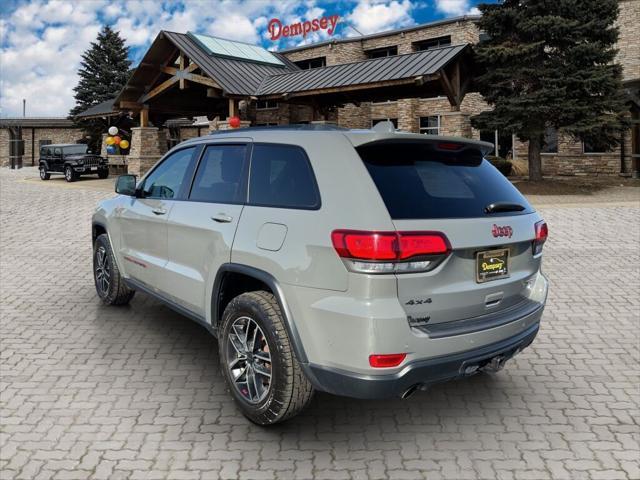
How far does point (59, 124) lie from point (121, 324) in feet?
176

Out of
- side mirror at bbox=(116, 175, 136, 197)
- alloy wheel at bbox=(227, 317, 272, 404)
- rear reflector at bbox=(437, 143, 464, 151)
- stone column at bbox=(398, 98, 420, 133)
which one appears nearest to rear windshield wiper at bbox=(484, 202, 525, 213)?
rear reflector at bbox=(437, 143, 464, 151)

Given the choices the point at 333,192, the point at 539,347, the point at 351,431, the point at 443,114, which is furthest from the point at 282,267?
the point at 443,114

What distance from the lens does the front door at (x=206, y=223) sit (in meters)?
3.91

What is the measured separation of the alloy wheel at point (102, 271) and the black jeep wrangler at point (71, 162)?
2395 centimetres

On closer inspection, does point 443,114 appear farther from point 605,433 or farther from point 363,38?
point 605,433

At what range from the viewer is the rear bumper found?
119 inches

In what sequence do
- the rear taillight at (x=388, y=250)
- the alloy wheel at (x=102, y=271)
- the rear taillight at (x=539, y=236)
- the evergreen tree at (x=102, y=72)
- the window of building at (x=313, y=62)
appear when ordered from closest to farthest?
the rear taillight at (x=388, y=250) < the rear taillight at (x=539, y=236) < the alloy wheel at (x=102, y=271) < the window of building at (x=313, y=62) < the evergreen tree at (x=102, y=72)

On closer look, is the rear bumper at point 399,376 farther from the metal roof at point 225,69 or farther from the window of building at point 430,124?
the window of building at point 430,124

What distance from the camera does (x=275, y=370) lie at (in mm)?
3363

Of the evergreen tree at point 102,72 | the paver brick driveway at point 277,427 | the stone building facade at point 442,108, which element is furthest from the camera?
the evergreen tree at point 102,72

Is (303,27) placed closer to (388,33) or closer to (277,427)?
(388,33)

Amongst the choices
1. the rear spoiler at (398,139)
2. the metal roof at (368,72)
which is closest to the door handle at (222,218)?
the rear spoiler at (398,139)

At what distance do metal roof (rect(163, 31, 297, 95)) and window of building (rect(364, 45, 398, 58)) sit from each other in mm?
14275

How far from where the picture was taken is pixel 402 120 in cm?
3347
